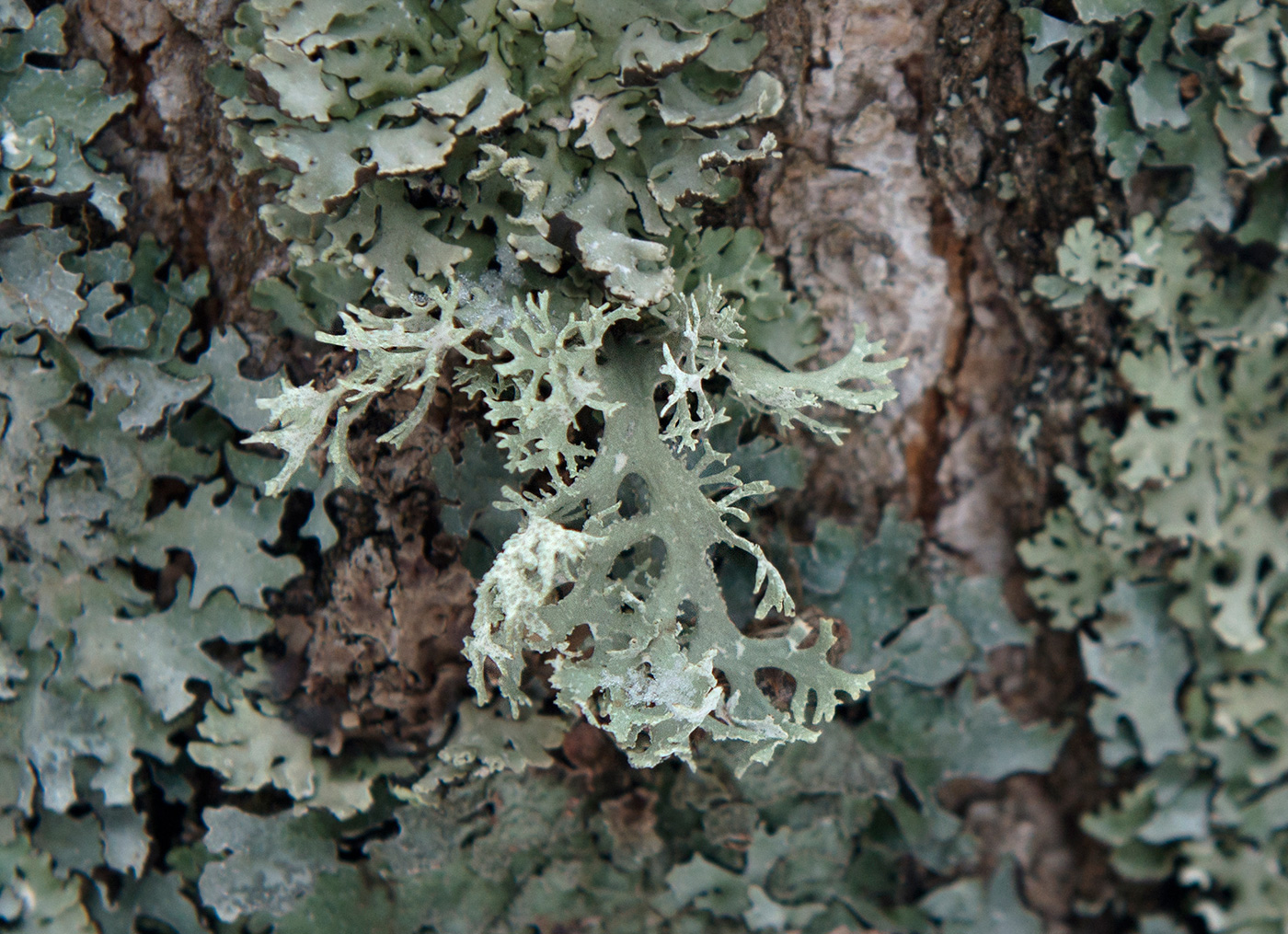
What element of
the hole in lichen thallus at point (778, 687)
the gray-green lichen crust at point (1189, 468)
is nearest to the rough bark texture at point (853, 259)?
the gray-green lichen crust at point (1189, 468)

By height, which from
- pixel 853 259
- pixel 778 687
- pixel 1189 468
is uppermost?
pixel 853 259

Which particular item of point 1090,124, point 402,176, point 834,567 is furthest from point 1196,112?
point 402,176

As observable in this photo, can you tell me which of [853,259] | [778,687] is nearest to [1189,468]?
[853,259]

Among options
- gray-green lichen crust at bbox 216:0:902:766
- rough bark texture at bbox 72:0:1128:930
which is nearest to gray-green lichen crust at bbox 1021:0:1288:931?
rough bark texture at bbox 72:0:1128:930

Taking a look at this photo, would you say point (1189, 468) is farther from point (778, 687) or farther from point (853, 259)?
point (778, 687)

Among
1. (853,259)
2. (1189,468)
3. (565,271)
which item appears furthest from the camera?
(1189,468)

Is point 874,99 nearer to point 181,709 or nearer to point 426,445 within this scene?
point 426,445

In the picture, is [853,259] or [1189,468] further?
[1189,468]

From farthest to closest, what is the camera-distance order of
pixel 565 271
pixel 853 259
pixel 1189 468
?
pixel 1189 468 < pixel 853 259 < pixel 565 271
